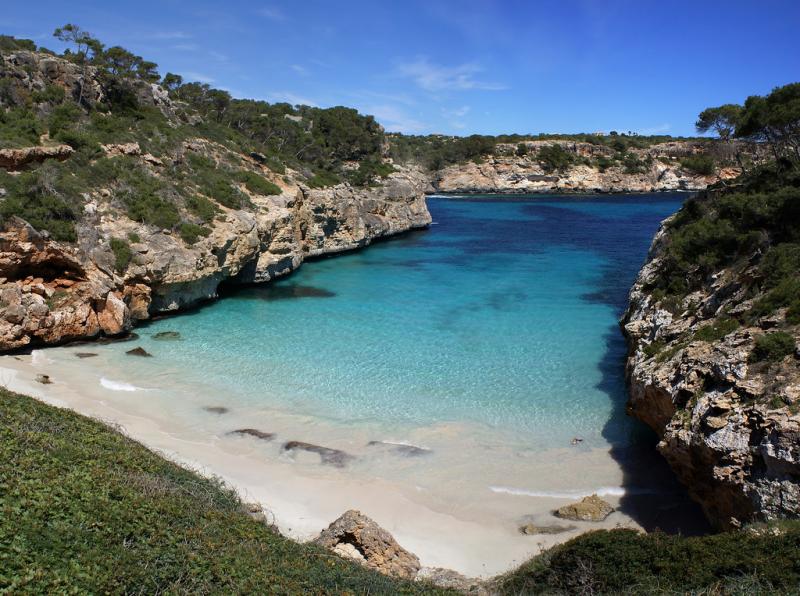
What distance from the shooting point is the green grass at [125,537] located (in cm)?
586

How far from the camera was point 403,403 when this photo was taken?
16.6 metres

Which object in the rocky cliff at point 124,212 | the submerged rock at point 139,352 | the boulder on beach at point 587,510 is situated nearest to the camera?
the boulder on beach at point 587,510

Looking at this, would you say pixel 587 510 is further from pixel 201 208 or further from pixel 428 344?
pixel 201 208

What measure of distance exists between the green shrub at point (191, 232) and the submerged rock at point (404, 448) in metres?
15.3

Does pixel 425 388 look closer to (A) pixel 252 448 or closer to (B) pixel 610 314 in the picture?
(A) pixel 252 448

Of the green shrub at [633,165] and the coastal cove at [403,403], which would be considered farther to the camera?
the green shrub at [633,165]

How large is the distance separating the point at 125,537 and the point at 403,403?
1050 centimetres

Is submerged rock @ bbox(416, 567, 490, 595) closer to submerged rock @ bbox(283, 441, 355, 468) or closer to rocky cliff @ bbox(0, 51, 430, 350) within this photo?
submerged rock @ bbox(283, 441, 355, 468)

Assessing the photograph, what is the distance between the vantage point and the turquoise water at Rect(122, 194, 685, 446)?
53.2 ft

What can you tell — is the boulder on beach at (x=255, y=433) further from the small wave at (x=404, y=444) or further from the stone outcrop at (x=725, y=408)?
the stone outcrop at (x=725, y=408)

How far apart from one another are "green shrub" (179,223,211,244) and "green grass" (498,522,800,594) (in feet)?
69.7

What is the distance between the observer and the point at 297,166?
43.8 m

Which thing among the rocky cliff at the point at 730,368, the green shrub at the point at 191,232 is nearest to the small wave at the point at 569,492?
the rocky cliff at the point at 730,368

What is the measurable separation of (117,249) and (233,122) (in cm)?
3048
